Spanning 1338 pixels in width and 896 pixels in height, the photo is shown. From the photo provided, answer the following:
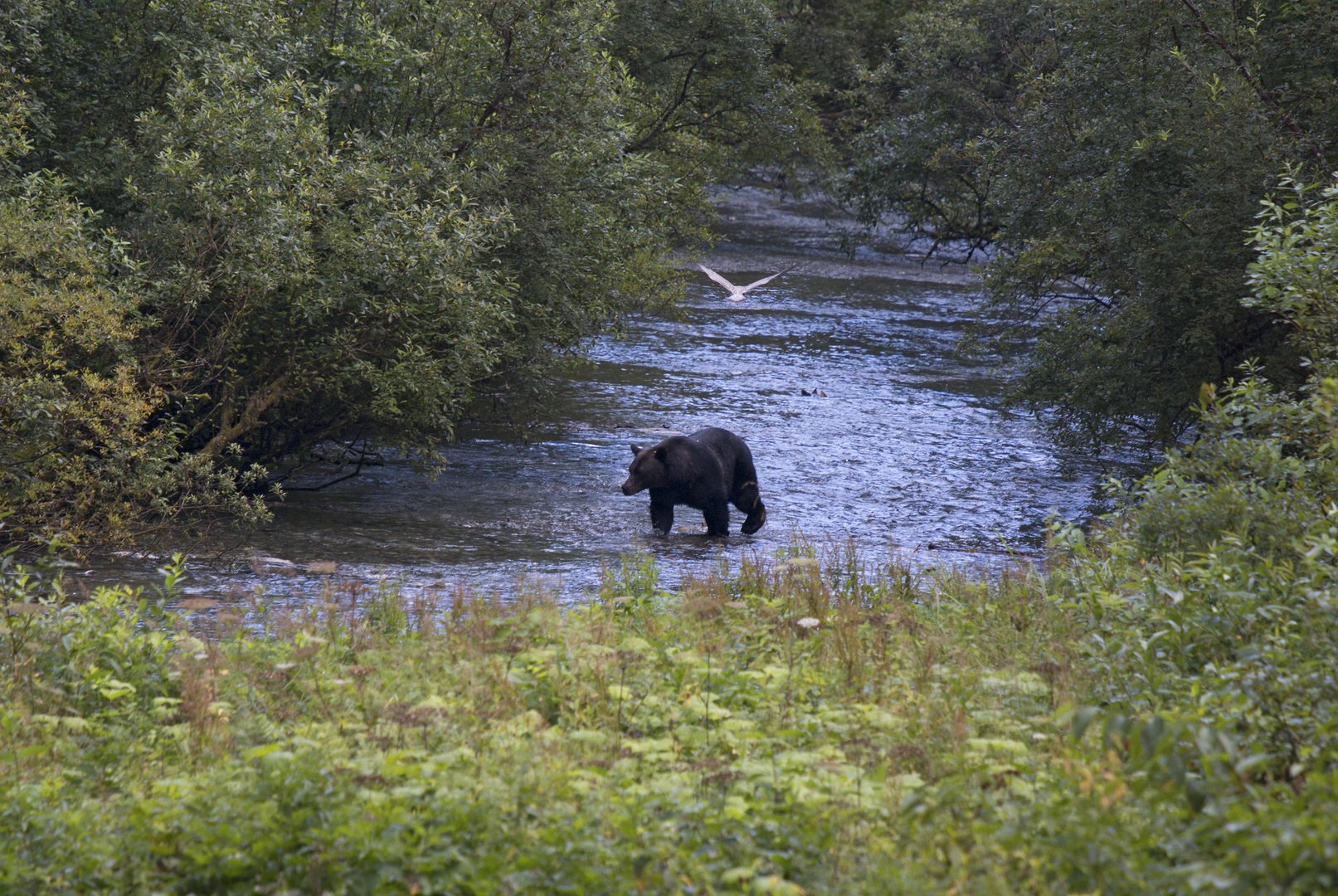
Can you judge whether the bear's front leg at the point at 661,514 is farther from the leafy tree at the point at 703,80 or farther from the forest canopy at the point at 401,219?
the leafy tree at the point at 703,80

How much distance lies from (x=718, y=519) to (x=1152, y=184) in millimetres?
6679

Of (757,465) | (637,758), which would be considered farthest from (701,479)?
(637,758)

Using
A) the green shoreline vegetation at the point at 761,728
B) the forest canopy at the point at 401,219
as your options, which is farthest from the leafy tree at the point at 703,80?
the green shoreline vegetation at the point at 761,728

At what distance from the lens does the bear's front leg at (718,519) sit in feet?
44.1

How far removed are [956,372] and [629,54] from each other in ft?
33.1

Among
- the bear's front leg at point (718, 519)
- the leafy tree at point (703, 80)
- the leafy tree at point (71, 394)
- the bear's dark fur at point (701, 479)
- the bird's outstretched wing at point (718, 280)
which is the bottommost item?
the bear's front leg at point (718, 519)

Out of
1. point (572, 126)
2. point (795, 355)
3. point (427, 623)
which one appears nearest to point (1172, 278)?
point (572, 126)

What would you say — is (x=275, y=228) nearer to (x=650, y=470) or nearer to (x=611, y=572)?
(x=650, y=470)

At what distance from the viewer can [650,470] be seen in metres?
13.0

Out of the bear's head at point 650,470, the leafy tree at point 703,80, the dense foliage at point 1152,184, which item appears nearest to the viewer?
the dense foliage at point 1152,184

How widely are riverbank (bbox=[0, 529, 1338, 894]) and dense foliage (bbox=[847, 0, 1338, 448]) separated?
593cm

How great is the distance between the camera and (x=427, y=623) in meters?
7.77

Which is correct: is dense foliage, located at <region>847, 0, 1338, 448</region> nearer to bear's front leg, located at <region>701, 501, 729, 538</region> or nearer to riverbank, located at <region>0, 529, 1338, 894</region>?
bear's front leg, located at <region>701, 501, 729, 538</region>

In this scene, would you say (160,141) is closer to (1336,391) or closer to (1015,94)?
(1336,391)
